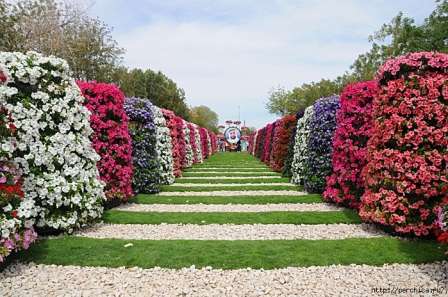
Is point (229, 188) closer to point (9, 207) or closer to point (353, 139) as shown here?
point (353, 139)

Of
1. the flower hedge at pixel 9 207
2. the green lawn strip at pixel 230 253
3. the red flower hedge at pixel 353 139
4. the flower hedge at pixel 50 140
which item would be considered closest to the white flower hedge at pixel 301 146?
the red flower hedge at pixel 353 139

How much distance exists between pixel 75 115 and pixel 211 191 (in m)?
5.63

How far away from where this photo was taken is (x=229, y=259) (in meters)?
5.12

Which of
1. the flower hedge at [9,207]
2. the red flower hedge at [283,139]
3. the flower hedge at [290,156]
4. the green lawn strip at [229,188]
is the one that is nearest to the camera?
the flower hedge at [9,207]

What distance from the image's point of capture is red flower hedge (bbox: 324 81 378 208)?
8062 mm

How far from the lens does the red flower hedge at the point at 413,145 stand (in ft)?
19.4

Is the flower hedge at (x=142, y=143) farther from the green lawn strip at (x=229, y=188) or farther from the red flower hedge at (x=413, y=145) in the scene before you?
the red flower hedge at (x=413, y=145)

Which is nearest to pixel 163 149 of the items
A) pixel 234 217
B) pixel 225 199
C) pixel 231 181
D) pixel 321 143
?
pixel 231 181

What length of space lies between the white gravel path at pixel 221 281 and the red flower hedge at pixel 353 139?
10.8ft

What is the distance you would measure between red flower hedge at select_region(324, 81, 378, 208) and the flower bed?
4.78 ft

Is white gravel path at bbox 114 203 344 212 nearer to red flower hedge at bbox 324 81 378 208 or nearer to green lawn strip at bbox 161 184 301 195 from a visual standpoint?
red flower hedge at bbox 324 81 378 208

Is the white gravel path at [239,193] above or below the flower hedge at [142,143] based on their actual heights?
below

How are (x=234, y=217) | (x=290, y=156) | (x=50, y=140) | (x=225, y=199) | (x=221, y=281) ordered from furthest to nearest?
1. (x=290, y=156)
2. (x=225, y=199)
3. (x=234, y=217)
4. (x=50, y=140)
5. (x=221, y=281)

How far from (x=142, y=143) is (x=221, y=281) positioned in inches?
250
